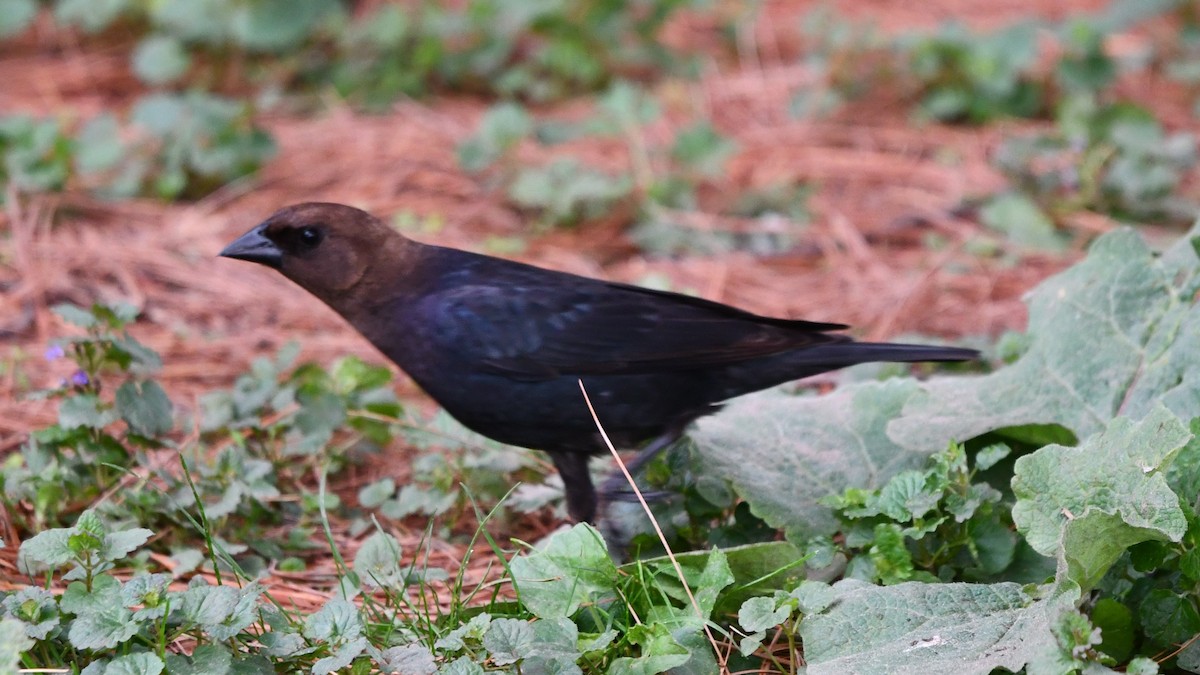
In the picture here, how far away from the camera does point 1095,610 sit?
2.50 metres

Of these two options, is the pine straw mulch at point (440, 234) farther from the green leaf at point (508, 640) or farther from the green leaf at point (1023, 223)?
the green leaf at point (508, 640)

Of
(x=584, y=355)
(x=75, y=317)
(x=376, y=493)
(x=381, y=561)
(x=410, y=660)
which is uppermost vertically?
(x=75, y=317)

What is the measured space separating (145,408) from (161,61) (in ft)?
10.8

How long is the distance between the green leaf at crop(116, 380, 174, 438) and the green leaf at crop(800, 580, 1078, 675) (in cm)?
171

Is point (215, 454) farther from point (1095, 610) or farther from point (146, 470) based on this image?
point (1095, 610)

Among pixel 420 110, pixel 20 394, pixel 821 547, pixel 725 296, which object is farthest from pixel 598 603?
pixel 420 110

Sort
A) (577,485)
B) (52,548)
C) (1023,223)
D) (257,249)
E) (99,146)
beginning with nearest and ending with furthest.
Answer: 1. (52,548)
2. (577,485)
3. (257,249)
4. (1023,223)
5. (99,146)

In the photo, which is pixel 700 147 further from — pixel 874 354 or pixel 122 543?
pixel 122 543

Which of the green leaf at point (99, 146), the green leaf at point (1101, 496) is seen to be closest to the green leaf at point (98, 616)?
the green leaf at point (1101, 496)

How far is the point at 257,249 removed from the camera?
354 centimetres

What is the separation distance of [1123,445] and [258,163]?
13.7 feet

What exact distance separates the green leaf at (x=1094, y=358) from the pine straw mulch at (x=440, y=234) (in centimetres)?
78

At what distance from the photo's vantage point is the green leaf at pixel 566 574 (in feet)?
8.54

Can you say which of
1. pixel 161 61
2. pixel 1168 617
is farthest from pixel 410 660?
pixel 161 61
